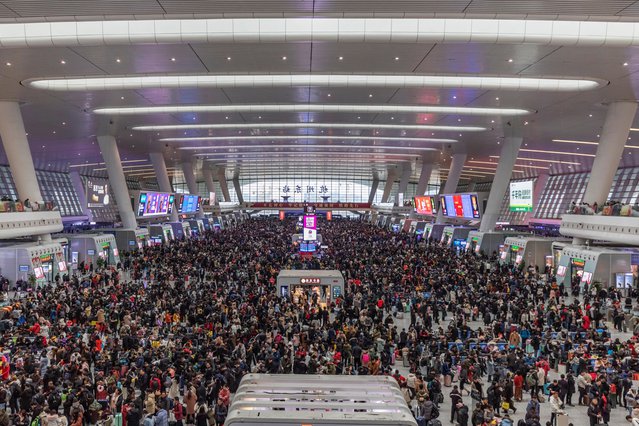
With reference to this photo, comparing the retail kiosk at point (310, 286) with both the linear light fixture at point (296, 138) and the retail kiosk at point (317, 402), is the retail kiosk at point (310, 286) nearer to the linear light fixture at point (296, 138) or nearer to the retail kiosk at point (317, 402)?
the retail kiosk at point (317, 402)

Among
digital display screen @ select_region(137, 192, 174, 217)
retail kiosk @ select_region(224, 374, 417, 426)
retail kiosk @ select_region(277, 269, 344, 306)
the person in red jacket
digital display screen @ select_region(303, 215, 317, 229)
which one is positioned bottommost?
the person in red jacket

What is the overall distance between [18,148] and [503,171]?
85.8 feet

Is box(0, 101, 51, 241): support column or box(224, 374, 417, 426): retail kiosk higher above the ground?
box(0, 101, 51, 241): support column

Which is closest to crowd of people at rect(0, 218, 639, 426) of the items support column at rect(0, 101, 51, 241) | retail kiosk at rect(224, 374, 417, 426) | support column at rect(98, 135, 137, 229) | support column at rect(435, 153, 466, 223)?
retail kiosk at rect(224, 374, 417, 426)

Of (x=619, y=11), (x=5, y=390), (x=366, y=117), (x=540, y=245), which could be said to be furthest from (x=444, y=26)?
(x=540, y=245)

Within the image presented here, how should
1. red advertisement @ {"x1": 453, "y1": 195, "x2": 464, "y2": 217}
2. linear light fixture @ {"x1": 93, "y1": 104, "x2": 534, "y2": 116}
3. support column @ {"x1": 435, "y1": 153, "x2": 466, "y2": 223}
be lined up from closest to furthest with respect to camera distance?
linear light fixture @ {"x1": 93, "y1": 104, "x2": 534, "y2": 116} < red advertisement @ {"x1": 453, "y1": 195, "x2": 464, "y2": 217} < support column @ {"x1": 435, "y1": 153, "x2": 466, "y2": 223}

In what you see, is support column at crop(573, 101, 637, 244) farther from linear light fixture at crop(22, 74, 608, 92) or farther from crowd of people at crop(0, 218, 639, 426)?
crowd of people at crop(0, 218, 639, 426)

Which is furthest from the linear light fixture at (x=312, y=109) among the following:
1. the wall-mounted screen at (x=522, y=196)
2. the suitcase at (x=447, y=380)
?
the suitcase at (x=447, y=380)

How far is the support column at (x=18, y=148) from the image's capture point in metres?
23.0

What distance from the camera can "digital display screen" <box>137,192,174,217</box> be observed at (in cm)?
3681

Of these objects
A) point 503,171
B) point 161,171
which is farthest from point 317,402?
point 161,171

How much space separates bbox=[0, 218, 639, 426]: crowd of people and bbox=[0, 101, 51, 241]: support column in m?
5.28

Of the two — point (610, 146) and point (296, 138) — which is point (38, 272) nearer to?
point (296, 138)

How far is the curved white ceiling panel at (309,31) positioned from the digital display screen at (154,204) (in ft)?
74.5
